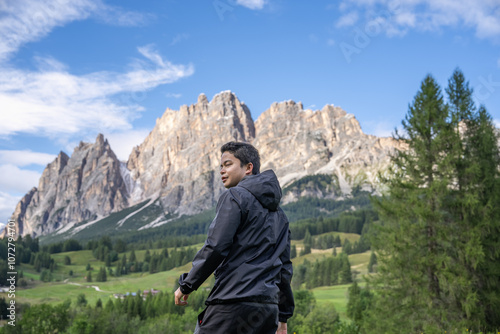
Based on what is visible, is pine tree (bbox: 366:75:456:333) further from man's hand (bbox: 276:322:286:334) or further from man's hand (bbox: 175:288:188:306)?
man's hand (bbox: 175:288:188:306)

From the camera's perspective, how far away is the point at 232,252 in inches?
137

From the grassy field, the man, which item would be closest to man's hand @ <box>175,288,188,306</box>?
the man

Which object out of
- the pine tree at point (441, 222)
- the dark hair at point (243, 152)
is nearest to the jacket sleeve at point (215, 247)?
the dark hair at point (243, 152)

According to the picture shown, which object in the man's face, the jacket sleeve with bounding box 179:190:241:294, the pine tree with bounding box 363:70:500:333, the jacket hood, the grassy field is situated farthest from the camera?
the grassy field

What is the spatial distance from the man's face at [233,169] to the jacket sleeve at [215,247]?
0.60 metres

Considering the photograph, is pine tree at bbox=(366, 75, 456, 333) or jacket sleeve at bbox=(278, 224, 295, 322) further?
pine tree at bbox=(366, 75, 456, 333)

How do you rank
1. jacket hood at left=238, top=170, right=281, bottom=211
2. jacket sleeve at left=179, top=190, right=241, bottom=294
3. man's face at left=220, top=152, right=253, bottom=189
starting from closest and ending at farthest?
jacket sleeve at left=179, top=190, right=241, bottom=294
jacket hood at left=238, top=170, right=281, bottom=211
man's face at left=220, top=152, right=253, bottom=189

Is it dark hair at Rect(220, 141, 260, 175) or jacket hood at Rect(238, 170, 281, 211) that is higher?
dark hair at Rect(220, 141, 260, 175)

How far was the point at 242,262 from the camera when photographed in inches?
135

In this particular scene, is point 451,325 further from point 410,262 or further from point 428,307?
point 410,262

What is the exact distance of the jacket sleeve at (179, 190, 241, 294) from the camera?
3299 mm

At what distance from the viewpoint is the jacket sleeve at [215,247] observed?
3299 mm

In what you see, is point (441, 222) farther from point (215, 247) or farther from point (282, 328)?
point (215, 247)

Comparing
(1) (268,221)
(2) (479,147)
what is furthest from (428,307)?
(1) (268,221)
